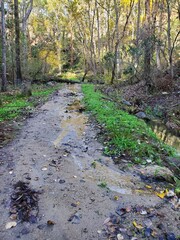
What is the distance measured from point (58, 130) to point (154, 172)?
11.5 feet

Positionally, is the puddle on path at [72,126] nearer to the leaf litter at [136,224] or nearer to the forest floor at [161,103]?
the forest floor at [161,103]

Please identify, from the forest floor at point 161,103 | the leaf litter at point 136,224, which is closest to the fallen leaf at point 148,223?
the leaf litter at point 136,224

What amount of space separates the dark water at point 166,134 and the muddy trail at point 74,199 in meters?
3.02

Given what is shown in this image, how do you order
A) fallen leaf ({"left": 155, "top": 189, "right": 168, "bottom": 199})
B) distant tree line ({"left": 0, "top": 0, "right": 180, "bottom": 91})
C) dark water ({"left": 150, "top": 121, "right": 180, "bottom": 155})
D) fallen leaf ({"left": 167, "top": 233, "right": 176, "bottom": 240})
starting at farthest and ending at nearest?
distant tree line ({"left": 0, "top": 0, "right": 180, "bottom": 91}), dark water ({"left": 150, "top": 121, "right": 180, "bottom": 155}), fallen leaf ({"left": 155, "top": 189, "right": 168, "bottom": 199}), fallen leaf ({"left": 167, "top": 233, "right": 176, "bottom": 240})

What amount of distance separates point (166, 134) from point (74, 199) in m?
5.62

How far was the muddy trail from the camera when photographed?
2.93 meters

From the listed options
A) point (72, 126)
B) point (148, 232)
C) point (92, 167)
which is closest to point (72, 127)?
point (72, 126)

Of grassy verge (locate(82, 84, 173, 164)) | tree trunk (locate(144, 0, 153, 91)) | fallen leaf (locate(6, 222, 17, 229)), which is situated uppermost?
tree trunk (locate(144, 0, 153, 91))

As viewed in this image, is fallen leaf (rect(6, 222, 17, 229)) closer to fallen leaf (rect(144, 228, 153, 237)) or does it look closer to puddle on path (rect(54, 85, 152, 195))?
puddle on path (rect(54, 85, 152, 195))

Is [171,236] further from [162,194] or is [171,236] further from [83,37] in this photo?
[83,37]

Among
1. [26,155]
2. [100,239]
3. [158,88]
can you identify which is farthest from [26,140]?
[158,88]

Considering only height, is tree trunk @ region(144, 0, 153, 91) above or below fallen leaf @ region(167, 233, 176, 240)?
above

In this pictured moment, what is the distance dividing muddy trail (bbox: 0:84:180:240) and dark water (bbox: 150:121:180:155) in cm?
302

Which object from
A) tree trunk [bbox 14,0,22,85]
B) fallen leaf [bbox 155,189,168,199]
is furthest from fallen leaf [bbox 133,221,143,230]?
tree trunk [bbox 14,0,22,85]
